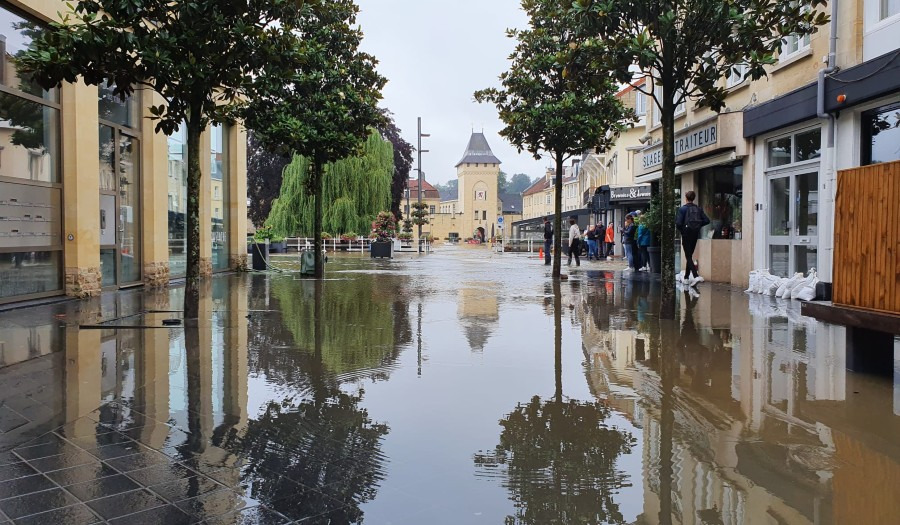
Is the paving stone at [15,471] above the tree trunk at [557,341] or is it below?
below

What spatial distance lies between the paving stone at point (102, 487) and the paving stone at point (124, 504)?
62mm

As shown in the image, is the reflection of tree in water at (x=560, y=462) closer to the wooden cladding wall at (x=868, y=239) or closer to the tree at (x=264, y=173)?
the wooden cladding wall at (x=868, y=239)

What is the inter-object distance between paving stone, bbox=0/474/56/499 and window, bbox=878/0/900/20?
40.2ft

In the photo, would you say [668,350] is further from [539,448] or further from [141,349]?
[141,349]

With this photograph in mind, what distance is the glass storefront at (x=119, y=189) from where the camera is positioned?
45.3 ft

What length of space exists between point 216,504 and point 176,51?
6778 mm

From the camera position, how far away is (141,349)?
7512mm

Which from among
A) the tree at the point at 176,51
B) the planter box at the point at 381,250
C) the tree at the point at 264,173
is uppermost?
the tree at the point at 264,173

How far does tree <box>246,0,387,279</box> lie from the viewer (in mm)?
15727

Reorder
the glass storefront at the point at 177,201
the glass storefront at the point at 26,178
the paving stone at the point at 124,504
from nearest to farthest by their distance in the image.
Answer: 1. the paving stone at the point at 124,504
2. the glass storefront at the point at 26,178
3. the glass storefront at the point at 177,201

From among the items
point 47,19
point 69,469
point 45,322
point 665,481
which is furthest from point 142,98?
point 665,481

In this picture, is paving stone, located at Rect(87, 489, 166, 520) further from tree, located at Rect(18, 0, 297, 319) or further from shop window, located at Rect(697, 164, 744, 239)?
shop window, located at Rect(697, 164, 744, 239)

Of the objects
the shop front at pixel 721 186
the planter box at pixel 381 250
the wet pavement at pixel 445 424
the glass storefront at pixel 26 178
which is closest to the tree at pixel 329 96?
the glass storefront at pixel 26 178

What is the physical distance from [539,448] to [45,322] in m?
7.95
